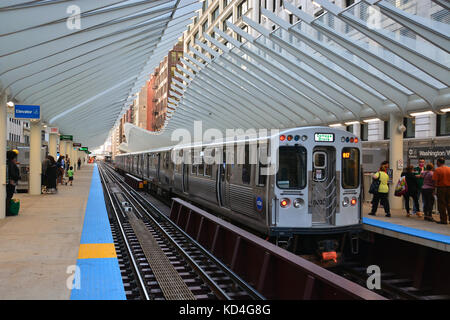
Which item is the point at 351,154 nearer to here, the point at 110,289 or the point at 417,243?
the point at 417,243

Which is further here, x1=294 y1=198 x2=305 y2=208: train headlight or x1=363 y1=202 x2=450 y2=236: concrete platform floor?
x1=363 y1=202 x2=450 y2=236: concrete platform floor

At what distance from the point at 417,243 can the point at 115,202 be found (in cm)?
1545

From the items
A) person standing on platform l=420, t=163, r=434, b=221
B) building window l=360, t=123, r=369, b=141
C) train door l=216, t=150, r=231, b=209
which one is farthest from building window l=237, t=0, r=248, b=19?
person standing on platform l=420, t=163, r=434, b=221

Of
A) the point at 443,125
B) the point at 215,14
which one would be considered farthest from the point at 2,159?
the point at 215,14

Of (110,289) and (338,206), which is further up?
(338,206)

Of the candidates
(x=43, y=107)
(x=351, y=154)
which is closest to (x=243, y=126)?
(x=43, y=107)

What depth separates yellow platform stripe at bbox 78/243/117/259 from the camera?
8008mm

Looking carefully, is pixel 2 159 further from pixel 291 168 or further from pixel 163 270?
pixel 291 168

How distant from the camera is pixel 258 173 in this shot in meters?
9.34

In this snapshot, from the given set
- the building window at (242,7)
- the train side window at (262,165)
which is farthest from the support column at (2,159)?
the building window at (242,7)

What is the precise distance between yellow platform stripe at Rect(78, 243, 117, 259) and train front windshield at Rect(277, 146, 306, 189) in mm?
3529

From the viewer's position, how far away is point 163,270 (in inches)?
351

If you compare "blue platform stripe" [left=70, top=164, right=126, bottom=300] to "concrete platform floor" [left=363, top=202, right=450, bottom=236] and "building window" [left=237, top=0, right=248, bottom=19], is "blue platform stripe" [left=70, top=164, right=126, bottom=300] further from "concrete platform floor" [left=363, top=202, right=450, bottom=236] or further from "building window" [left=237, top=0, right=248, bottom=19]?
"building window" [left=237, top=0, right=248, bottom=19]

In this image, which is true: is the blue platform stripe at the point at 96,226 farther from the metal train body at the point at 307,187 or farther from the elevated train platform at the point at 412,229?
the elevated train platform at the point at 412,229
